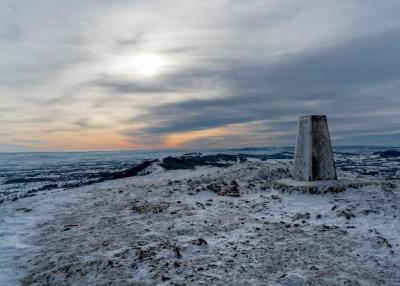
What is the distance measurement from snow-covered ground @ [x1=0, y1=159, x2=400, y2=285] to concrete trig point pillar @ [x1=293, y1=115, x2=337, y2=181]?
4.84 ft

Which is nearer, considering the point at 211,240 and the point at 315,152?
the point at 211,240

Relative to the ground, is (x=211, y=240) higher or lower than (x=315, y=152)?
lower

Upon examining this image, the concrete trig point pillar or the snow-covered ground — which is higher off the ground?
the concrete trig point pillar

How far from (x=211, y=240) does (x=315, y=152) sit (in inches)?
314

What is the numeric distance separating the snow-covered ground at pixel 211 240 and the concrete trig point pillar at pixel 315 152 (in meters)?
1.48

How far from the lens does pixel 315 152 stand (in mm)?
14367

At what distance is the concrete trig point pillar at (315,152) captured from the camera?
46.9 feet

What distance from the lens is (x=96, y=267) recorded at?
6941 millimetres

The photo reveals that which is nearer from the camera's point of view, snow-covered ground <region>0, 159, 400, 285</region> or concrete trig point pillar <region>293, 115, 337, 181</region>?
snow-covered ground <region>0, 159, 400, 285</region>

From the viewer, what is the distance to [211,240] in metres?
8.44

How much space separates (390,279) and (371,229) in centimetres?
304

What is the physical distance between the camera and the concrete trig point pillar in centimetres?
1430

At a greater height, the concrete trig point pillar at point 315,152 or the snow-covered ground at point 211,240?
the concrete trig point pillar at point 315,152

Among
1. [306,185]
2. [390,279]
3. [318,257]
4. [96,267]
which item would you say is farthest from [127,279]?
[306,185]
